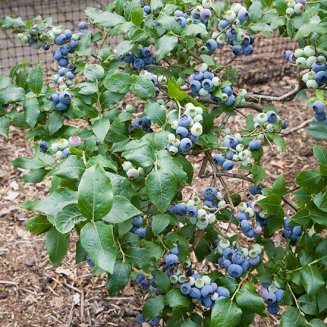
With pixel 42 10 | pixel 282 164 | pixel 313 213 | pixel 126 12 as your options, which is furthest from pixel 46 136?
pixel 42 10

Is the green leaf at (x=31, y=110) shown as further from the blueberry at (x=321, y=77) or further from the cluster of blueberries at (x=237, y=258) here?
the blueberry at (x=321, y=77)

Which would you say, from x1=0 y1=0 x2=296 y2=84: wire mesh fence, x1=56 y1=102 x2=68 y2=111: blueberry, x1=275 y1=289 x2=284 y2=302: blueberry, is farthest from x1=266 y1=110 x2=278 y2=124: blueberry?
x1=0 y1=0 x2=296 y2=84: wire mesh fence

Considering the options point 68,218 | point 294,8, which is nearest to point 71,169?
point 68,218

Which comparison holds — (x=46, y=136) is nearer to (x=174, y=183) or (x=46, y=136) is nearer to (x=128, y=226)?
(x=128, y=226)

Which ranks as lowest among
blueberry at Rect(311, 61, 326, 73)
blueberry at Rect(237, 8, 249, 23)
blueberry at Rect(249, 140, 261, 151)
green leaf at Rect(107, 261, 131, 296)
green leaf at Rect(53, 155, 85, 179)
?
green leaf at Rect(107, 261, 131, 296)

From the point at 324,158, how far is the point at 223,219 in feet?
1.13

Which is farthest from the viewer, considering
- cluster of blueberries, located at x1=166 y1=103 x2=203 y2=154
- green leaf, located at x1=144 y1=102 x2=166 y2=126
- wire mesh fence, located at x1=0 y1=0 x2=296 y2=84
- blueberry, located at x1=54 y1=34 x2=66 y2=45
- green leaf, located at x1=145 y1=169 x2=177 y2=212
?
wire mesh fence, located at x1=0 y1=0 x2=296 y2=84

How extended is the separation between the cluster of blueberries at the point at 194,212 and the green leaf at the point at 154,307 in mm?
216

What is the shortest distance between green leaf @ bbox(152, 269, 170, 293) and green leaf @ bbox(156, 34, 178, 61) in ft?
1.81

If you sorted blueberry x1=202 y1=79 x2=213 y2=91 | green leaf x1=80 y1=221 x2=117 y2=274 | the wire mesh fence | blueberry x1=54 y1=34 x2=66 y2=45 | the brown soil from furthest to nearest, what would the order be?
the wire mesh fence → the brown soil → blueberry x1=54 y1=34 x2=66 y2=45 → blueberry x1=202 y1=79 x2=213 y2=91 → green leaf x1=80 y1=221 x2=117 y2=274

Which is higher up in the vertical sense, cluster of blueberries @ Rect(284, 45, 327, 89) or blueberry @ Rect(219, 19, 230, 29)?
blueberry @ Rect(219, 19, 230, 29)

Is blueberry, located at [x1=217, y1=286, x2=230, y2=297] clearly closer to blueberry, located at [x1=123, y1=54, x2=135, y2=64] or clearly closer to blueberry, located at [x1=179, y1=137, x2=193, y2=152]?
blueberry, located at [x1=179, y1=137, x2=193, y2=152]

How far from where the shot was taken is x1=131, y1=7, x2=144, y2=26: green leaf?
165cm

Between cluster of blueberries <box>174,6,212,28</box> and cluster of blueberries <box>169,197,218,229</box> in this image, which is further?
cluster of blueberries <box>174,6,212,28</box>
